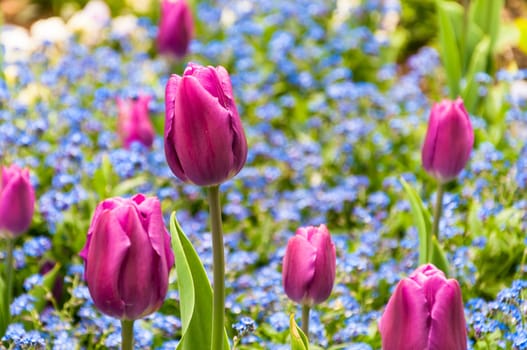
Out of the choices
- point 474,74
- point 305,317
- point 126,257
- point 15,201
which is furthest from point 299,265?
point 474,74

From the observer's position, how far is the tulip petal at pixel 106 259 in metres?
1.68

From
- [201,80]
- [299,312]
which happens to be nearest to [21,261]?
[299,312]

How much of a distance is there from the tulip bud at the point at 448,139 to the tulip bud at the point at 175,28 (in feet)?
5.06

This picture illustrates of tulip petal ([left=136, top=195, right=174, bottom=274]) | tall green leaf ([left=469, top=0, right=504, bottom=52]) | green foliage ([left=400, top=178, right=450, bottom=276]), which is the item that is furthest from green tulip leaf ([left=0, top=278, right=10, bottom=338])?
tall green leaf ([left=469, top=0, right=504, bottom=52])

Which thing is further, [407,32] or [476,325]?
[407,32]

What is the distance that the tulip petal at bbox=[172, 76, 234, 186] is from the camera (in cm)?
160

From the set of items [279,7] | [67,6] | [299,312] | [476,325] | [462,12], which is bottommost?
[476,325]

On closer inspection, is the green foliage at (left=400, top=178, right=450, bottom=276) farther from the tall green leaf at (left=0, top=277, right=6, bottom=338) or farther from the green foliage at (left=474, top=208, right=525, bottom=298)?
the tall green leaf at (left=0, top=277, right=6, bottom=338)

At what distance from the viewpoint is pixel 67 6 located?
532 centimetres

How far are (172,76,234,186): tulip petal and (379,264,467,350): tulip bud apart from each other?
1.29 feet

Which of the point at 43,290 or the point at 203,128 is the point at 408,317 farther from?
the point at 43,290

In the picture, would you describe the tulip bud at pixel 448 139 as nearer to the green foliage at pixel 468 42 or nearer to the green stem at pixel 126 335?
the green stem at pixel 126 335

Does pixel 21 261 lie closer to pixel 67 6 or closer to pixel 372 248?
pixel 372 248

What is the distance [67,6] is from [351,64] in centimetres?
187
